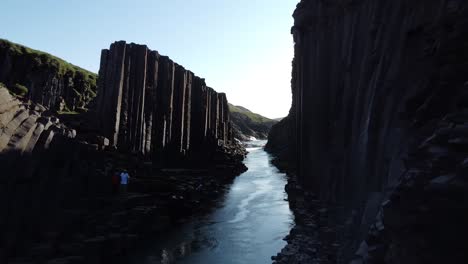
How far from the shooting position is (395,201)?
25.6 feet

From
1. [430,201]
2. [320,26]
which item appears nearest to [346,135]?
[320,26]

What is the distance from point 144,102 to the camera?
112ft

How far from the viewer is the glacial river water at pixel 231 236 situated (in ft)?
56.1

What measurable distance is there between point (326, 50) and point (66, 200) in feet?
58.8

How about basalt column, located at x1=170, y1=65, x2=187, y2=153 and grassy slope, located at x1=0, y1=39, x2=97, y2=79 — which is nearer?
basalt column, located at x1=170, y1=65, x2=187, y2=153

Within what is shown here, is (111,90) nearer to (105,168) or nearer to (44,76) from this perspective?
(105,168)

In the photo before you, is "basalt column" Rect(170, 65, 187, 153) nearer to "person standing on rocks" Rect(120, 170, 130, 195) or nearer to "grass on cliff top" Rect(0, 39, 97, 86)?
"person standing on rocks" Rect(120, 170, 130, 195)

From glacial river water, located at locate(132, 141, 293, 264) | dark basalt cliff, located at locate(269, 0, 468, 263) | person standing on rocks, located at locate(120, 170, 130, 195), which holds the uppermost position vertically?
dark basalt cliff, located at locate(269, 0, 468, 263)

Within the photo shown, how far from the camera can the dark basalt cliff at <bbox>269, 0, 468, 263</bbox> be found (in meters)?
6.93

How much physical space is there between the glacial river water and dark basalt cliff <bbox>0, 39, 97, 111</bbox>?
4910 centimetres

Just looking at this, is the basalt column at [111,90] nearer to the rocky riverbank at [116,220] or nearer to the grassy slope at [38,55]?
the rocky riverbank at [116,220]

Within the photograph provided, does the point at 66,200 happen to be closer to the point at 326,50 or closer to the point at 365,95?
the point at 365,95

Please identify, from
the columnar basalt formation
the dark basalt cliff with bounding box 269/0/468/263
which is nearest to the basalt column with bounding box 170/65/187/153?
the columnar basalt formation

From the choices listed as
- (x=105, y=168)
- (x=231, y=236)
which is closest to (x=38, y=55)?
(x=105, y=168)
